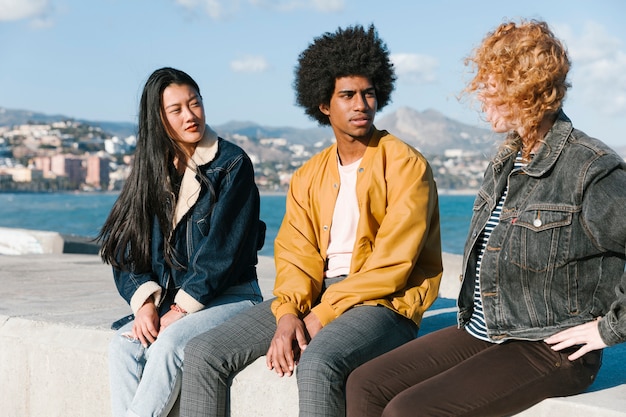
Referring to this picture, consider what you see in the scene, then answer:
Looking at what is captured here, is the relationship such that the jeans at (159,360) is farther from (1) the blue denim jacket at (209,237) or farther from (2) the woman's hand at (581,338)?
(2) the woman's hand at (581,338)

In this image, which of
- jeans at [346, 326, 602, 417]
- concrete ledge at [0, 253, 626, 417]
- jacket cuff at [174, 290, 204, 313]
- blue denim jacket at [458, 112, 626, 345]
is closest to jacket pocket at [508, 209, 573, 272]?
blue denim jacket at [458, 112, 626, 345]

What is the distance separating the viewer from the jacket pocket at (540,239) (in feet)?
9.80

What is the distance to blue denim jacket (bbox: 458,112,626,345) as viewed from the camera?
291 centimetres

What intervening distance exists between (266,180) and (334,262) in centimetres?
11967

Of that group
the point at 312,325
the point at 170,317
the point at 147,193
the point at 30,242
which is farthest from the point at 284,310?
the point at 30,242

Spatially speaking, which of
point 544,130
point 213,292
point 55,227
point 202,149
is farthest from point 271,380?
point 55,227

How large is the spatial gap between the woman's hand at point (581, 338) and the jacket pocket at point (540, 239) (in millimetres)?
226

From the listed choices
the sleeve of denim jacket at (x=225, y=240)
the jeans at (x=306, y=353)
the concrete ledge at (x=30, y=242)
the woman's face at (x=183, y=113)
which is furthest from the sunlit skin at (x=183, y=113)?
Answer: the concrete ledge at (x=30, y=242)

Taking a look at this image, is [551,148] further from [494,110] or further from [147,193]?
[147,193]

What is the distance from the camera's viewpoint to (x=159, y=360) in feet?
12.0

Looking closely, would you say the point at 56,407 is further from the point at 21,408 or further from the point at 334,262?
the point at 334,262

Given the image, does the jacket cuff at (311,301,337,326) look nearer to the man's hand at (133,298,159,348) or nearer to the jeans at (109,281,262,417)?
the jeans at (109,281,262,417)

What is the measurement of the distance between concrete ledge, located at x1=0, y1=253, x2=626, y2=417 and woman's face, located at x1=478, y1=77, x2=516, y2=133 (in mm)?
1002

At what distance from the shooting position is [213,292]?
160 inches
